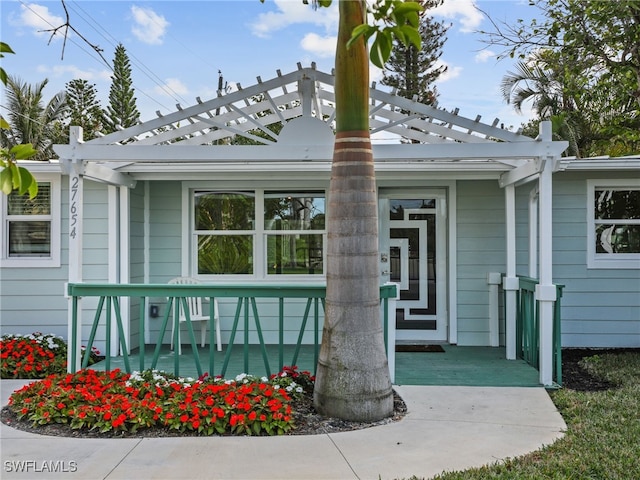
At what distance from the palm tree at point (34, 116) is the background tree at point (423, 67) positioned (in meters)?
12.6

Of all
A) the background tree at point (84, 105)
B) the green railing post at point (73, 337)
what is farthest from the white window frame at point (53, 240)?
the background tree at point (84, 105)

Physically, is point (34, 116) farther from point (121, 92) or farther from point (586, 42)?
point (586, 42)

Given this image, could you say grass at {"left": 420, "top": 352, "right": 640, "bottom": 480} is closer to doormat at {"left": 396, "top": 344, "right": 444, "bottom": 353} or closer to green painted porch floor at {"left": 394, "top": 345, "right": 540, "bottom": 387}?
green painted porch floor at {"left": 394, "top": 345, "right": 540, "bottom": 387}

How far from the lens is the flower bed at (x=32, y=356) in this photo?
577cm

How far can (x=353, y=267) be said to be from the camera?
4.25m

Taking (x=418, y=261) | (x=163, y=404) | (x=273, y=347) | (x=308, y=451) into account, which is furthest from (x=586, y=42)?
(x=163, y=404)

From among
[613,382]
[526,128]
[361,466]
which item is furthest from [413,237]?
[526,128]

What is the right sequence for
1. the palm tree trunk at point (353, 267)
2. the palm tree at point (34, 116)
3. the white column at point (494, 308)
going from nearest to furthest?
the palm tree trunk at point (353, 267) < the white column at point (494, 308) < the palm tree at point (34, 116)

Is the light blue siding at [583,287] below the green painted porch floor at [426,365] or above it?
above

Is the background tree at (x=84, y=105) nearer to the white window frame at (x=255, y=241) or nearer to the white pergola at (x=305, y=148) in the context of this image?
the white window frame at (x=255, y=241)

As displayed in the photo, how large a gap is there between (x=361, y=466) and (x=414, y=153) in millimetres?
2862

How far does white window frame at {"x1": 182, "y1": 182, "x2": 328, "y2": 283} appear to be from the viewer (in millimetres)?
7590

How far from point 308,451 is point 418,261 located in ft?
14.2

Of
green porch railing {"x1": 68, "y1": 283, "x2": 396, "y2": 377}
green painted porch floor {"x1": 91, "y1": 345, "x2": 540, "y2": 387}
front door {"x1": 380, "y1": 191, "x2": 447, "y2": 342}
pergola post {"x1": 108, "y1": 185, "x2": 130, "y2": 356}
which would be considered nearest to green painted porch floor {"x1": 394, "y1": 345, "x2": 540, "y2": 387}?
green painted porch floor {"x1": 91, "y1": 345, "x2": 540, "y2": 387}
